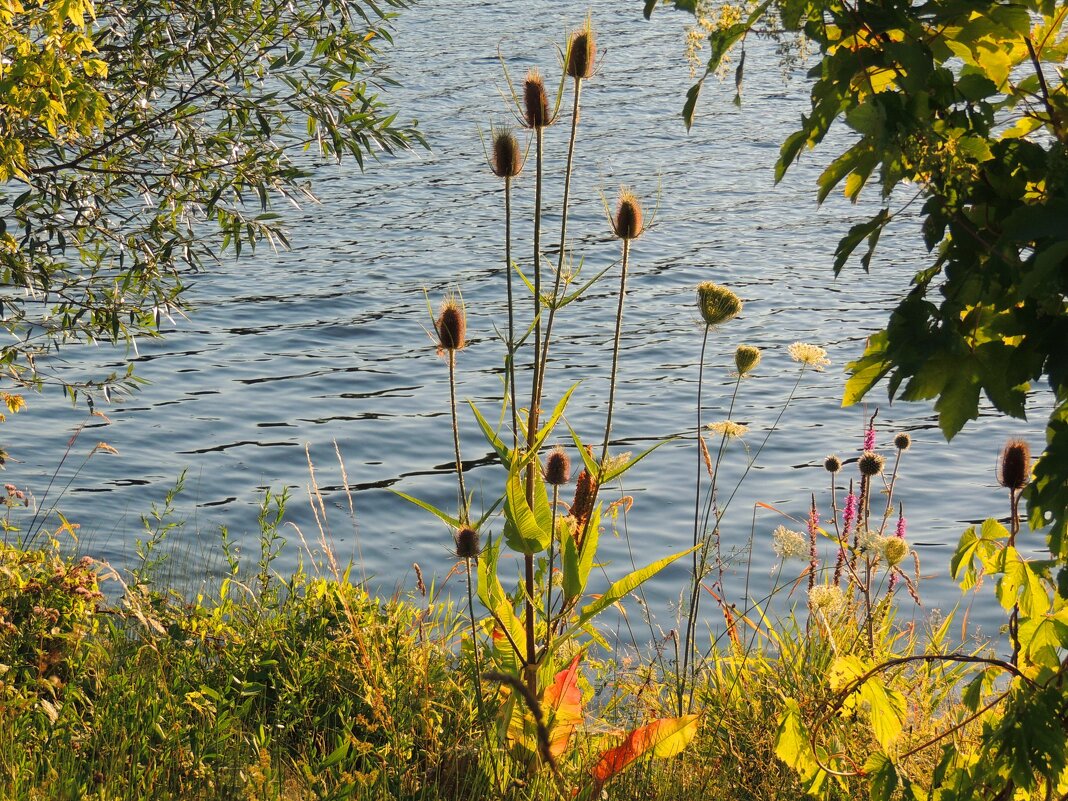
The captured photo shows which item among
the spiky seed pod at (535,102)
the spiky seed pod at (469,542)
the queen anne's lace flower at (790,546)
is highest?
the spiky seed pod at (535,102)

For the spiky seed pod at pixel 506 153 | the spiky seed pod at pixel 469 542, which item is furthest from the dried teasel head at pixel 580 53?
Result: the spiky seed pod at pixel 469 542

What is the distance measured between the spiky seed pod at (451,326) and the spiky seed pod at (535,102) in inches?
22.5

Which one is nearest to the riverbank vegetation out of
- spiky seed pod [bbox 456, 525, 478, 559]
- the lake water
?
spiky seed pod [bbox 456, 525, 478, 559]

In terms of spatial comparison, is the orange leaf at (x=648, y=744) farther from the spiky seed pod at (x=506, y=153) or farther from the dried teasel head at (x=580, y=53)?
the dried teasel head at (x=580, y=53)

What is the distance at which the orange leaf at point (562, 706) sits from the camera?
3648 millimetres

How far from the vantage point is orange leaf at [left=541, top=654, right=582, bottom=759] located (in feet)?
12.0

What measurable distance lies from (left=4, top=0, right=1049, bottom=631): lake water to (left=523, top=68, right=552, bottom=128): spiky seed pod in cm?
299

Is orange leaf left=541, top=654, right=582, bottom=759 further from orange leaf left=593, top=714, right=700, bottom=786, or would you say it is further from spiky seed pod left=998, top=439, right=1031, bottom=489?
spiky seed pod left=998, top=439, right=1031, bottom=489

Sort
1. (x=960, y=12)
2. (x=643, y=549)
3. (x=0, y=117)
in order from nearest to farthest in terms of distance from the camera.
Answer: (x=960, y=12) < (x=0, y=117) < (x=643, y=549)

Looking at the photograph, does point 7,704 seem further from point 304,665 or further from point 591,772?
Answer: point 591,772

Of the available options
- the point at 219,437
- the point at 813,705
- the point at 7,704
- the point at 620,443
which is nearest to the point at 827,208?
the point at 620,443

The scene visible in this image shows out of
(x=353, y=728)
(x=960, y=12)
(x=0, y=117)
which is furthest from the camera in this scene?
(x=0, y=117)

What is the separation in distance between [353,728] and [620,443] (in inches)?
209

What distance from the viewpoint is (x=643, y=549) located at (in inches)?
309
